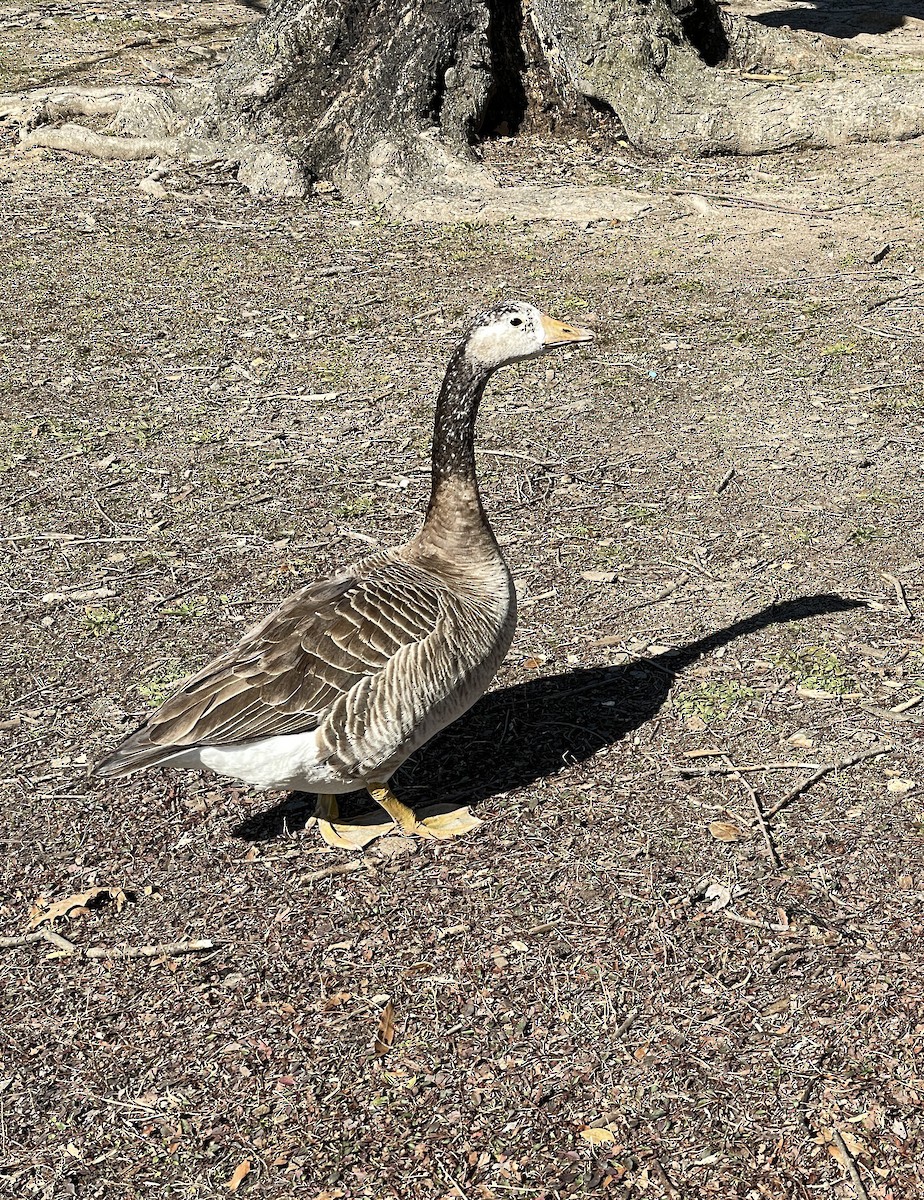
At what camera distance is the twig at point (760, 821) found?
14.0 ft

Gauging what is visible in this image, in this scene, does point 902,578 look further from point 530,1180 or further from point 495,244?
point 495,244

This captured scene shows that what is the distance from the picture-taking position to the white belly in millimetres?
4023

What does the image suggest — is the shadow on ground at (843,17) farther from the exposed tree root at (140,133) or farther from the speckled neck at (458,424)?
the speckled neck at (458,424)

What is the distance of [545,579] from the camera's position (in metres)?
6.12

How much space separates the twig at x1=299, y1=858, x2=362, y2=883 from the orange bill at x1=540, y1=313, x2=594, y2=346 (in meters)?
2.00

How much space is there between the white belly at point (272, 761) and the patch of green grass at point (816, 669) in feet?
6.99

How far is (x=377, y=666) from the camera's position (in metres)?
4.20

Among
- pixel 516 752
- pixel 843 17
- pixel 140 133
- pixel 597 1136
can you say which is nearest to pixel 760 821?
pixel 516 752

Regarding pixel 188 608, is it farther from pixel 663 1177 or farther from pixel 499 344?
pixel 663 1177

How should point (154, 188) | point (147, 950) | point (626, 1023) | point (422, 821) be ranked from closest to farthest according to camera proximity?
point (626, 1023), point (147, 950), point (422, 821), point (154, 188)

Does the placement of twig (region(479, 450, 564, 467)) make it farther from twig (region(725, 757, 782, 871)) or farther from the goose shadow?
twig (region(725, 757, 782, 871))

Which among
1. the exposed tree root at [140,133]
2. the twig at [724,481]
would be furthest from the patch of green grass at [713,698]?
the exposed tree root at [140,133]

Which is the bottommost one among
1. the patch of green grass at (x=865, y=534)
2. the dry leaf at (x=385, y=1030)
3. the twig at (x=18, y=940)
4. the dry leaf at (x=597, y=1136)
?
the patch of green grass at (x=865, y=534)

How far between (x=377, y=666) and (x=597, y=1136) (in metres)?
1.61
